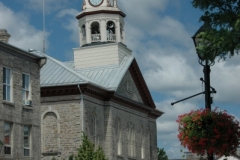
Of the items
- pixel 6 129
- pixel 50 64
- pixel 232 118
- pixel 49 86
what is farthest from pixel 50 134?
pixel 232 118

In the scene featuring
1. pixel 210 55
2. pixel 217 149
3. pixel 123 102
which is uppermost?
pixel 123 102

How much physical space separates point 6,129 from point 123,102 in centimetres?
1685

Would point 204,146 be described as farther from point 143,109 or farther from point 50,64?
point 143,109

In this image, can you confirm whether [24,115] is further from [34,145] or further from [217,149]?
[217,149]

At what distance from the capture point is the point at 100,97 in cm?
4888

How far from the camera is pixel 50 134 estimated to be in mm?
46469

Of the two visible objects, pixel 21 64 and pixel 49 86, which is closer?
pixel 21 64

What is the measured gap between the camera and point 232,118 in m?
16.7

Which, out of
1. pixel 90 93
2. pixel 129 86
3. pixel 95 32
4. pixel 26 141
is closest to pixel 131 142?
pixel 129 86

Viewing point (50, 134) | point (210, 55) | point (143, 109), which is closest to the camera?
point (210, 55)

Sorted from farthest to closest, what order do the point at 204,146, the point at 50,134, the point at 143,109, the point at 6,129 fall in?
1. the point at 143,109
2. the point at 50,134
3. the point at 6,129
4. the point at 204,146

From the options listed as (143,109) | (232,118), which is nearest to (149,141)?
(143,109)

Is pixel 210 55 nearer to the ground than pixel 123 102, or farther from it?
nearer to the ground

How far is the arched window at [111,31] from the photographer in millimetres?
55250
